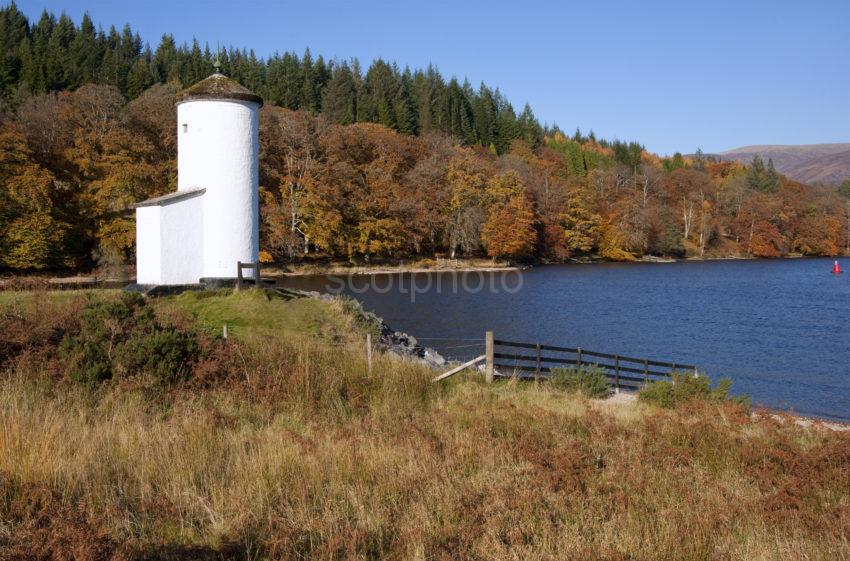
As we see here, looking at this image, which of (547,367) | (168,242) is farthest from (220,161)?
(547,367)

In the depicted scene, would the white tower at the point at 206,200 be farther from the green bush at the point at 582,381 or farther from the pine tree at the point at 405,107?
the pine tree at the point at 405,107

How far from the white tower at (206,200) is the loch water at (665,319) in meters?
8.80

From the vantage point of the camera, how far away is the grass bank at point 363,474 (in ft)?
13.3

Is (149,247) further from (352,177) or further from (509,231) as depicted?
(509,231)

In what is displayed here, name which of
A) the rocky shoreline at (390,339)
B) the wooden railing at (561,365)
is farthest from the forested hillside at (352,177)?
the wooden railing at (561,365)

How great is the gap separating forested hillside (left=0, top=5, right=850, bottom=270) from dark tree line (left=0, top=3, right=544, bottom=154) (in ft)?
1.38

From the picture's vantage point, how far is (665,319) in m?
33.2

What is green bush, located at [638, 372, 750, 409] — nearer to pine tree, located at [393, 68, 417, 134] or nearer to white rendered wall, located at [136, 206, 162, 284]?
white rendered wall, located at [136, 206, 162, 284]

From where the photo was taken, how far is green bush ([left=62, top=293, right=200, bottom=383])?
321 inches

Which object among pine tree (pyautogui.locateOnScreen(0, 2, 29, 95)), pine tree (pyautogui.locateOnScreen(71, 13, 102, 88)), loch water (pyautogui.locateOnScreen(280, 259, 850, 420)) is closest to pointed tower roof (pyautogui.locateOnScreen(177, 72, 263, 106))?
loch water (pyautogui.locateOnScreen(280, 259, 850, 420))

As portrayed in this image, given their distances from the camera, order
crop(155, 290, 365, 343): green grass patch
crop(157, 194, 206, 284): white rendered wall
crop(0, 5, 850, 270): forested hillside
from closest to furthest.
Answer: crop(155, 290, 365, 343): green grass patch < crop(157, 194, 206, 284): white rendered wall < crop(0, 5, 850, 270): forested hillside

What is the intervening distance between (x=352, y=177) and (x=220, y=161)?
149ft

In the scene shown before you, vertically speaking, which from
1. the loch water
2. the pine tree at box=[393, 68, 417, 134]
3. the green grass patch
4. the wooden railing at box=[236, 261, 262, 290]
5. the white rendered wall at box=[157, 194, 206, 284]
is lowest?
the loch water

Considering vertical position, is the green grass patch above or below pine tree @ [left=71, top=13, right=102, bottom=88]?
below
